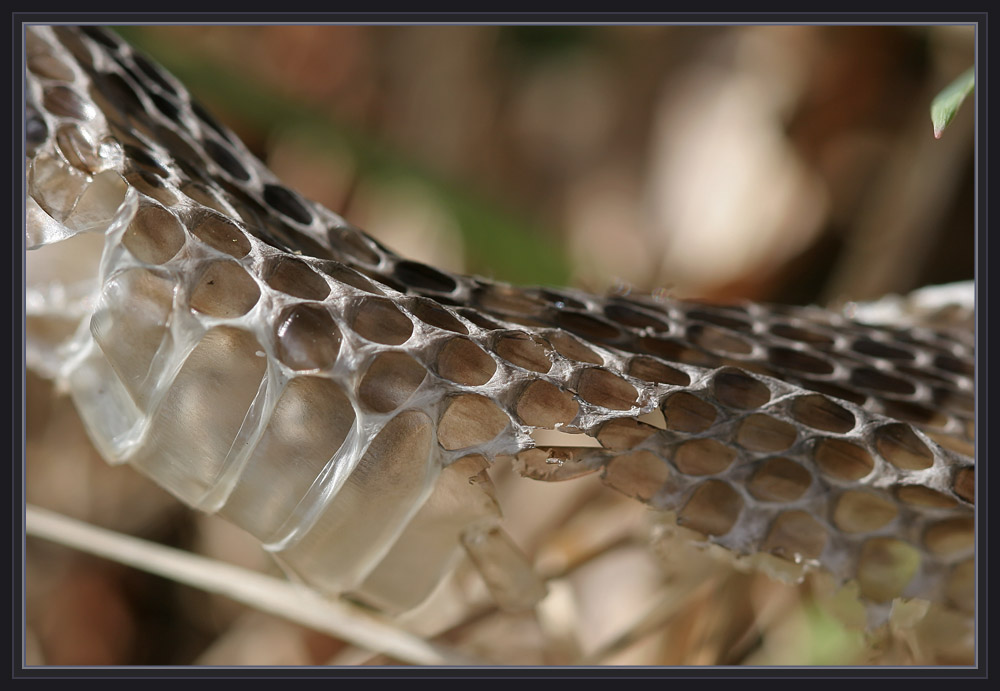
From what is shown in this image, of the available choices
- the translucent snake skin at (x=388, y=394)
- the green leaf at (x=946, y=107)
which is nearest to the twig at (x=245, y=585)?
the translucent snake skin at (x=388, y=394)

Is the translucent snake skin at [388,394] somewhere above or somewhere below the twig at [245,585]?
above

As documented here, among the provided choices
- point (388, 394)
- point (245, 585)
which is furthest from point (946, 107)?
point (245, 585)

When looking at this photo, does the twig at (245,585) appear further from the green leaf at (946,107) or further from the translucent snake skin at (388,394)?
the green leaf at (946,107)

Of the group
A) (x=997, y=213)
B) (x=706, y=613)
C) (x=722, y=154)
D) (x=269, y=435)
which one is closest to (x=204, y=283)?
(x=269, y=435)

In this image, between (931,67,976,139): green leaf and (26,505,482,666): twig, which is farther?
(26,505,482,666): twig

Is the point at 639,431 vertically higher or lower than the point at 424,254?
higher

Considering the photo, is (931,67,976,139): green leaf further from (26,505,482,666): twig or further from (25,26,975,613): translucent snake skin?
(26,505,482,666): twig

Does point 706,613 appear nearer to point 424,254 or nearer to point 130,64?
point 130,64

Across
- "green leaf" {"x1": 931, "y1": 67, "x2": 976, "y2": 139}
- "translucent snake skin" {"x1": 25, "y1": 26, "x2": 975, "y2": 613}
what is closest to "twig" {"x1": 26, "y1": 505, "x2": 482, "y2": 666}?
"translucent snake skin" {"x1": 25, "y1": 26, "x2": 975, "y2": 613}
